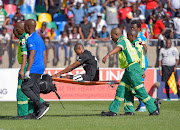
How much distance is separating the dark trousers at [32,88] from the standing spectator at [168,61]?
860cm

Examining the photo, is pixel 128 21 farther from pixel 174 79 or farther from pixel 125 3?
pixel 174 79

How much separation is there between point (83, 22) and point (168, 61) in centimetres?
500

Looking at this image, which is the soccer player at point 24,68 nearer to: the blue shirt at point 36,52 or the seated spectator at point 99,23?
the blue shirt at point 36,52

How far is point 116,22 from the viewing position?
2056 centimetres

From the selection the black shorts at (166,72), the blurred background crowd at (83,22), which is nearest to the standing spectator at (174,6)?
the blurred background crowd at (83,22)

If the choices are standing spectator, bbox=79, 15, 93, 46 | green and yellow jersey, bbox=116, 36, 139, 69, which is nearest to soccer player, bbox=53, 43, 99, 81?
green and yellow jersey, bbox=116, 36, 139, 69

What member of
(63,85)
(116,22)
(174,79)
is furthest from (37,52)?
(116,22)

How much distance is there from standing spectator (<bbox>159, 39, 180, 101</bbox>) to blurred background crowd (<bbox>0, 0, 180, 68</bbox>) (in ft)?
1.61

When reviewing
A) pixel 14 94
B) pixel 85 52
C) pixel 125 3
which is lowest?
pixel 14 94

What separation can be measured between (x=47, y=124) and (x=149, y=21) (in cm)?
1270

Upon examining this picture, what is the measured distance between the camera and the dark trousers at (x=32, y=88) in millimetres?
8945

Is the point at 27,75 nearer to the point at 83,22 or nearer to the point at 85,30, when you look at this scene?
the point at 85,30

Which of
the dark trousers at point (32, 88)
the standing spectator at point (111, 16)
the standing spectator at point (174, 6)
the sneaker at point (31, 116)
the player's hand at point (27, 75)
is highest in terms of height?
the standing spectator at point (174, 6)

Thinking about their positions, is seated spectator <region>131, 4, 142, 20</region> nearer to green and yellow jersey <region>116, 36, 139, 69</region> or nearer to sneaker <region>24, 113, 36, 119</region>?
green and yellow jersey <region>116, 36, 139, 69</region>
